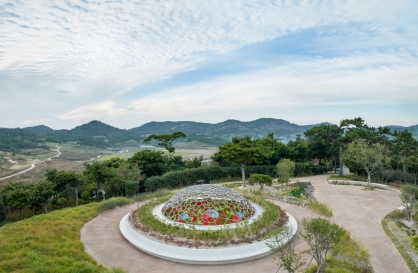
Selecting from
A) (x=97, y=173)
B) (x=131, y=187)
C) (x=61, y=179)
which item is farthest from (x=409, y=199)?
(x=61, y=179)

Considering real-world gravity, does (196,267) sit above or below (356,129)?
below

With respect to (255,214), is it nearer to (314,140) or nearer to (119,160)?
(119,160)

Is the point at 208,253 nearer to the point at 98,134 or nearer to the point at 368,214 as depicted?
the point at 368,214

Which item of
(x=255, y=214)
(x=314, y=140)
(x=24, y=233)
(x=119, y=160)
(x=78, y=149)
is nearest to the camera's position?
(x=24, y=233)

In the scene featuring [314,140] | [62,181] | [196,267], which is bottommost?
[196,267]

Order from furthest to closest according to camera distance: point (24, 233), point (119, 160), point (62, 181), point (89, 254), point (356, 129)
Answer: point (356, 129) < point (119, 160) < point (62, 181) < point (24, 233) < point (89, 254)

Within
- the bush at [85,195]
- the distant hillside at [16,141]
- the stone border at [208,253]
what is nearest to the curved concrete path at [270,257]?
the stone border at [208,253]

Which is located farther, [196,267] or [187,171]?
[187,171]

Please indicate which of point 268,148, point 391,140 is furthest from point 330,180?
point 391,140

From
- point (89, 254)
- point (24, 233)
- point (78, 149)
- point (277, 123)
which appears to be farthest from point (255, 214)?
point (277, 123)

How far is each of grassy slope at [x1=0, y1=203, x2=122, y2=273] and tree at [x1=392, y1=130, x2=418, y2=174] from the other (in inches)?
1223

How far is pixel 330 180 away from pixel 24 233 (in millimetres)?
27799

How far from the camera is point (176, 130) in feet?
515

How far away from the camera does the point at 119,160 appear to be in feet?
92.7
